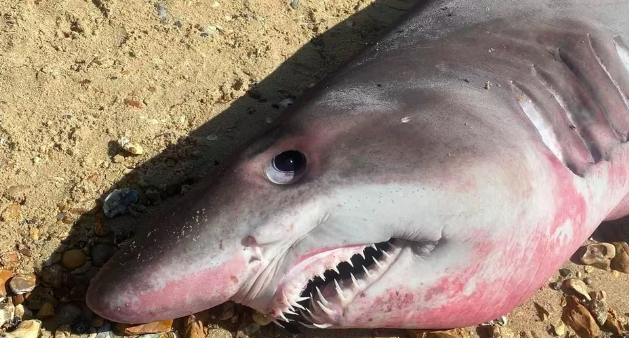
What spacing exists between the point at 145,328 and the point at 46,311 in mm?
377

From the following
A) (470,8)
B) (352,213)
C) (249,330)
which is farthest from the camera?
(470,8)

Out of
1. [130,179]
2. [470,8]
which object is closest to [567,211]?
[470,8]

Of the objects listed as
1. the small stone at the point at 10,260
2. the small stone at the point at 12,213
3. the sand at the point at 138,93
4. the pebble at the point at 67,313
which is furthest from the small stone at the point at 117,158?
the pebble at the point at 67,313

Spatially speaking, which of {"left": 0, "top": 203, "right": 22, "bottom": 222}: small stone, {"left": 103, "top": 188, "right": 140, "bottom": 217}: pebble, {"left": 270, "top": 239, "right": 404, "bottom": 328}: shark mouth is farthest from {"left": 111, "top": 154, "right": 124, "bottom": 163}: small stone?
{"left": 270, "top": 239, "right": 404, "bottom": 328}: shark mouth

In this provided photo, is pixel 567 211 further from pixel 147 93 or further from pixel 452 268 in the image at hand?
pixel 147 93

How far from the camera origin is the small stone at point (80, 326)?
7.25 feet

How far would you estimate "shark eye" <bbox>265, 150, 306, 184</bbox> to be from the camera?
6.19 feet

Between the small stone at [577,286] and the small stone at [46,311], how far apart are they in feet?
6.35

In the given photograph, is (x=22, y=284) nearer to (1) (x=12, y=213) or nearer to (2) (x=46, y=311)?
(2) (x=46, y=311)

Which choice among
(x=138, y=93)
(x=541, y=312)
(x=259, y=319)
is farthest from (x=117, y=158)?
(x=541, y=312)

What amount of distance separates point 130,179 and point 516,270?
160 centimetres

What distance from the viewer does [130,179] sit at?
269 centimetres

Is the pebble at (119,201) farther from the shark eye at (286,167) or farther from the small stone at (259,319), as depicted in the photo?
the shark eye at (286,167)

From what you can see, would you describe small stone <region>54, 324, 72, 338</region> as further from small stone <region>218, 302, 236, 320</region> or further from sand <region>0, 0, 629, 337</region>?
small stone <region>218, 302, 236, 320</region>
